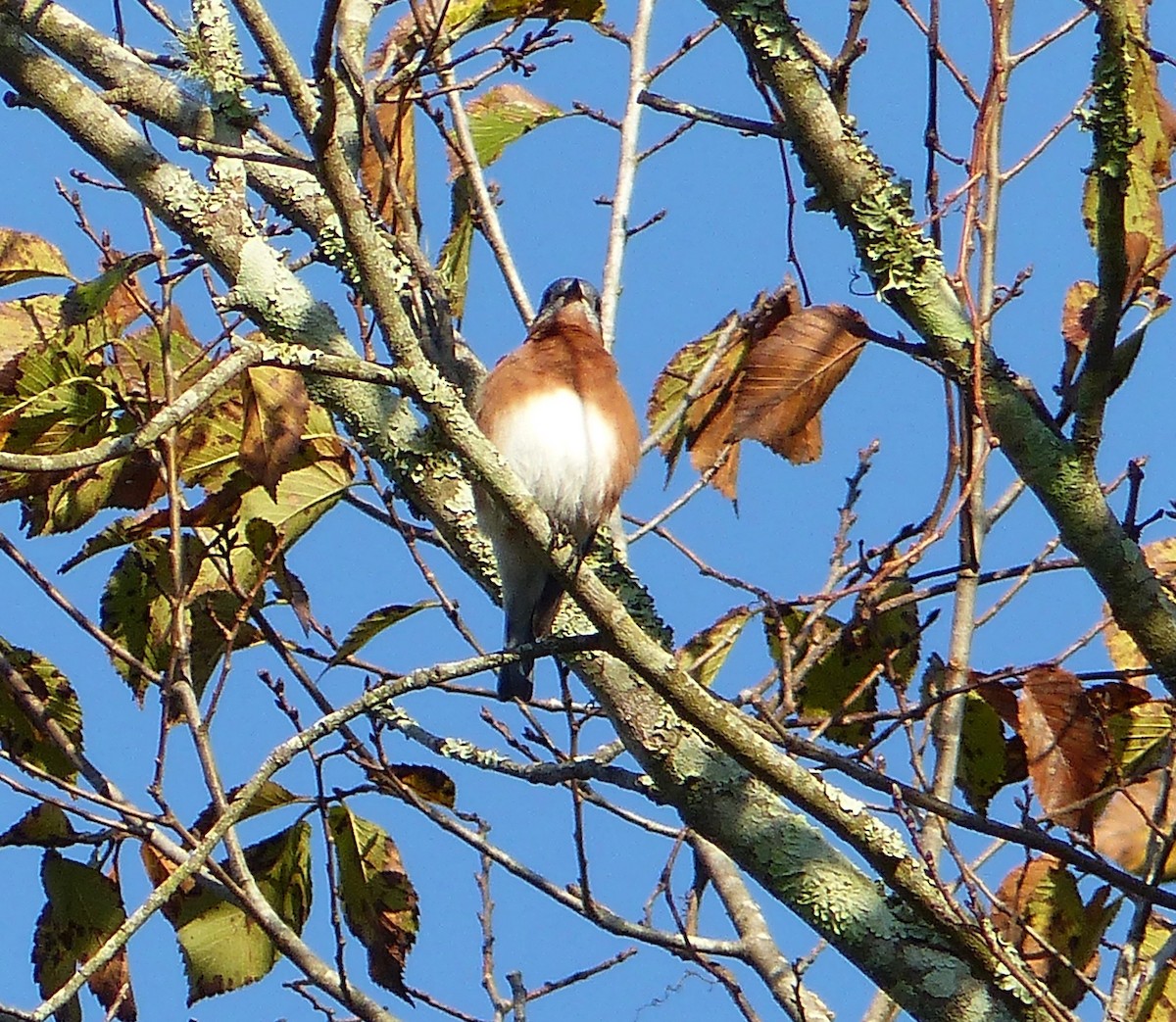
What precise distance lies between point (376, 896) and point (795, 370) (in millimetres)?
1421

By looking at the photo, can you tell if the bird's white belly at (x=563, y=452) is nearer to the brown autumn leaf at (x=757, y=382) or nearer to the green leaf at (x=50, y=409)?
the brown autumn leaf at (x=757, y=382)

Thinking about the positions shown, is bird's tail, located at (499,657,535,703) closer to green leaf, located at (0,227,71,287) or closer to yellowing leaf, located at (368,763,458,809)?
yellowing leaf, located at (368,763,458,809)

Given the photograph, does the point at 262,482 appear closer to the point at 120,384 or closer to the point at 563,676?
the point at 120,384

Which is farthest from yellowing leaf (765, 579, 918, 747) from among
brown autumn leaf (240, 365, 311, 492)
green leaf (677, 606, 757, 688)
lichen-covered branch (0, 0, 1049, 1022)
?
brown autumn leaf (240, 365, 311, 492)

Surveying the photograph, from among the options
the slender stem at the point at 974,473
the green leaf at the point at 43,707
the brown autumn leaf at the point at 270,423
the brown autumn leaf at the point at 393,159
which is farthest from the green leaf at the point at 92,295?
the slender stem at the point at 974,473

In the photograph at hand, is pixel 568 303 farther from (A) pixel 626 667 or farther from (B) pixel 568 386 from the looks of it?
(A) pixel 626 667

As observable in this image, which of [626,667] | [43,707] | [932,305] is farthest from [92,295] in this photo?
[932,305]

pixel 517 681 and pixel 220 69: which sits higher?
pixel 220 69

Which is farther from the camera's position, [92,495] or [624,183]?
[624,183]

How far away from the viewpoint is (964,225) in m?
2.82

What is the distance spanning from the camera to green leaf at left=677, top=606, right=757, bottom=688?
3.23m

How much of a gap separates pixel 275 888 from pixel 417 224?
4.99 ft

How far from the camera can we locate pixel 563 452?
3912 millimetres

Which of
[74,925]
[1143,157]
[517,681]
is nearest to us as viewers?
[1143,157]
